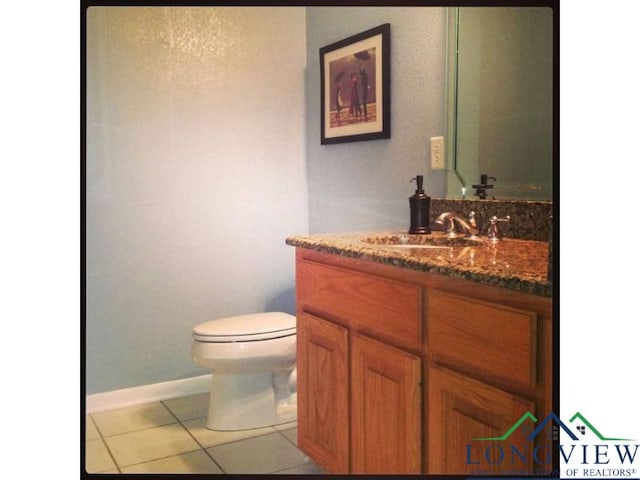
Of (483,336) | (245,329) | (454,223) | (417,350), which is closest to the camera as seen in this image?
(483,336)

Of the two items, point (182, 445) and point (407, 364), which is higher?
point (407, 364)

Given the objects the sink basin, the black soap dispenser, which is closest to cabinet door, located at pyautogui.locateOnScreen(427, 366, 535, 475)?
the sink basin

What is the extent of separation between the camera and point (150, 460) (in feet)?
5.75

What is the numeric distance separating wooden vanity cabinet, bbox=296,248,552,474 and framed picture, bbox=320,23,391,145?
50cm

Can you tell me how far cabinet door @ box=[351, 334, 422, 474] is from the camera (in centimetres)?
140

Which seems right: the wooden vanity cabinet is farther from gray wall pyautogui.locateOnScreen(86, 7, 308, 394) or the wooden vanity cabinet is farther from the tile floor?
gray wall pyautogui.locateOnScreen(86, 7, 308, 394)

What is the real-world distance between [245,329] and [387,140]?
73 centimetres

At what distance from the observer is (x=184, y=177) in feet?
7.09

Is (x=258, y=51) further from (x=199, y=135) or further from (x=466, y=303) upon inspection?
(x=466, y=303)

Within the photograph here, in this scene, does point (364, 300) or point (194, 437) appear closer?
point (364, 300)

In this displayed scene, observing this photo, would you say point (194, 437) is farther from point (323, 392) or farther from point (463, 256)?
point (463, 256)

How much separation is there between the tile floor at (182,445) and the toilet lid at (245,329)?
0.77ft

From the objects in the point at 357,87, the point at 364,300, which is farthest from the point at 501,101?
the point at 364,300

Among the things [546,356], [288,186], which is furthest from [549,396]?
[288,186]
